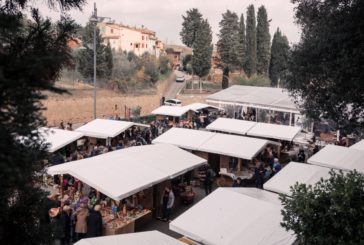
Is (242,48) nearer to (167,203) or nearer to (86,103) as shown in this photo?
(86,103)

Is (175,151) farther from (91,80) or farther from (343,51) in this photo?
(91,80)

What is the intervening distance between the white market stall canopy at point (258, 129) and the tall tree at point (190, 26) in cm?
3725

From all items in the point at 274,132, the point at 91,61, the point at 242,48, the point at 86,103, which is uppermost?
the point at 242,48

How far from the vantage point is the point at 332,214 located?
5406mm

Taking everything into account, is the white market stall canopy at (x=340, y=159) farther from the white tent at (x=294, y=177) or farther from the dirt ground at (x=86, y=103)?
the dirt ground at (x=86, y=103)

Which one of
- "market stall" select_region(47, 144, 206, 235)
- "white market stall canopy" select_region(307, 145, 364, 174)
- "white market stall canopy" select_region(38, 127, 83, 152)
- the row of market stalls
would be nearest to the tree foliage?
"white market stall canopy" select_region(38, 127, 83, 152)

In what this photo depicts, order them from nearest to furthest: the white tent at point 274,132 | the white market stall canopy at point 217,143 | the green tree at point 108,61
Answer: the white market stall canopy at point 217,143, the white tent at point 274,132, the green tree at point 108,61

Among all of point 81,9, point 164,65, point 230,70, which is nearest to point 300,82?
point 81,9

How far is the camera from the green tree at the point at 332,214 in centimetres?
530

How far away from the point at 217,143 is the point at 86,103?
2287 centimetres

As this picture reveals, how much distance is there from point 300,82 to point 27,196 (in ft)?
27.7

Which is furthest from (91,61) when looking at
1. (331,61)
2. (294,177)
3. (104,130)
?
(331,61)

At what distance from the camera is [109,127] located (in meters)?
18.6

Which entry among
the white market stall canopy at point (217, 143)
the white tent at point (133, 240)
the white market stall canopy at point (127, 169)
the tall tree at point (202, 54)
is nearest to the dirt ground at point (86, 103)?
the tall tree at point (202, 54)
